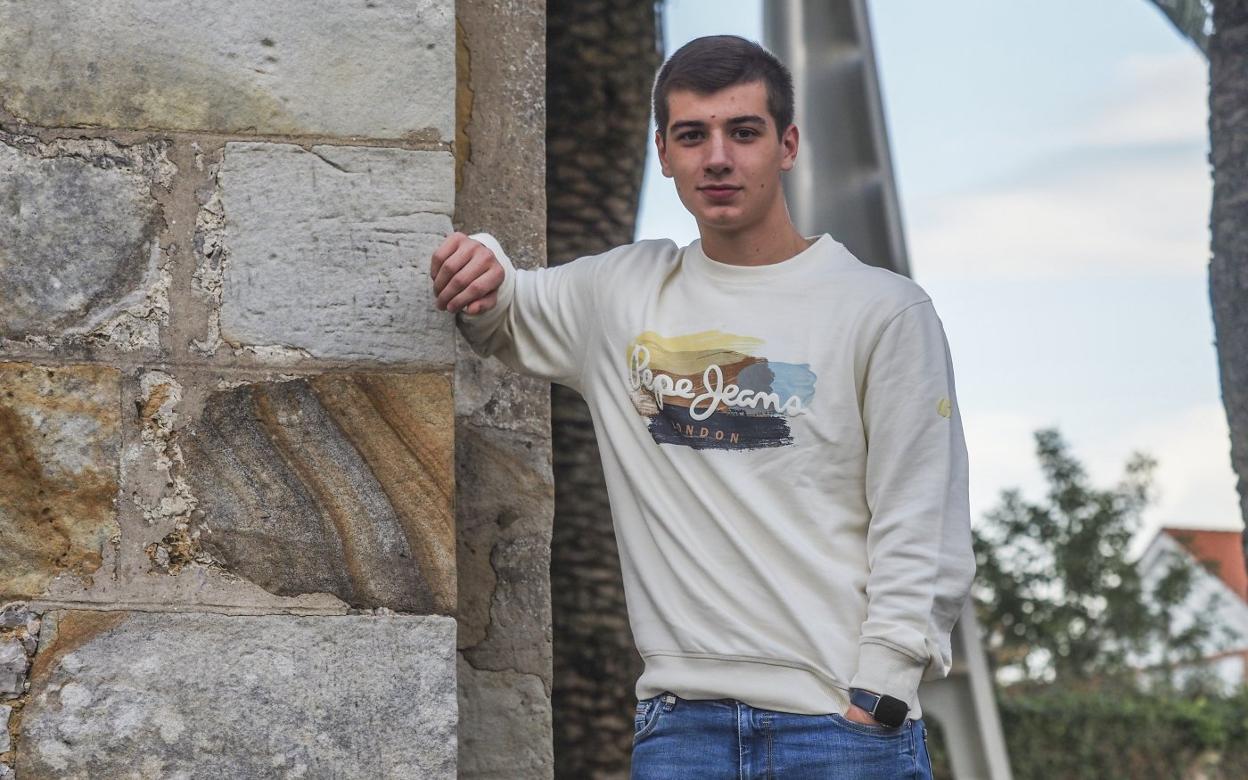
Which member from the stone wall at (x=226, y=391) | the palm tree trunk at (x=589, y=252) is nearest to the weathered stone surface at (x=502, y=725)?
the stone wall at (x=226, y=391)

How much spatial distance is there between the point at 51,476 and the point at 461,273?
692mm

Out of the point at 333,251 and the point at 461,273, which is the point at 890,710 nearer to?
the point at 461,273

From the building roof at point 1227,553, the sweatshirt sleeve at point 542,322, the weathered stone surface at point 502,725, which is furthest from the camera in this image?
the building roof at point 1227,553

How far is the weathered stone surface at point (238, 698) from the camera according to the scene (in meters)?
2.18

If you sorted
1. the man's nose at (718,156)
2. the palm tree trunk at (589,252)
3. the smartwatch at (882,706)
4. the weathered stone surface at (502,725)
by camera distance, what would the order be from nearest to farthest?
the smartwatch at (882,706), the man's nose at (718,156), the weathered stone surface at (502,725), the palm tree trunk at (589,252)

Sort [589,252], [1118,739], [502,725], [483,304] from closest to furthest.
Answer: [483,304] → [502,725] → [589,252] → [1118,739]

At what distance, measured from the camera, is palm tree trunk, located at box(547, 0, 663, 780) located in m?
5.73

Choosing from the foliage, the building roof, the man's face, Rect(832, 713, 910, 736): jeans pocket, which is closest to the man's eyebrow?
the man's face

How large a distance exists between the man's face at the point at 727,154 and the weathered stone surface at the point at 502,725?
3.07ft

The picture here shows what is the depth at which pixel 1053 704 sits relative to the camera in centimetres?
1141

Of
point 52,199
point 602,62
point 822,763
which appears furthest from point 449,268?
point 602,62

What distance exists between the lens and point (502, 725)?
275 centimetres

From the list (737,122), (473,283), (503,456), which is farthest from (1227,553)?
(473,283)

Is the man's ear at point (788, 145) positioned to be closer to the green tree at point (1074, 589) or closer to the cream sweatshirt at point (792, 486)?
the cream sweatshirt at point (792, 486)
